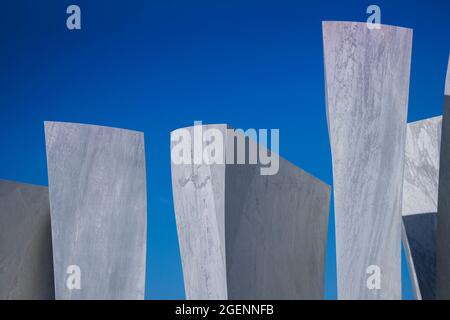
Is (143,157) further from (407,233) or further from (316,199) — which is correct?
(407,233)

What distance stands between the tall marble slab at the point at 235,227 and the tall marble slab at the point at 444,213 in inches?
81.5

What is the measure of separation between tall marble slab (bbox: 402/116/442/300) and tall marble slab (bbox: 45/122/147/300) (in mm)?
4631

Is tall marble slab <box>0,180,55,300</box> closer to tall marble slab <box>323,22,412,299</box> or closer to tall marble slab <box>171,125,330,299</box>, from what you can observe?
tall marble slab <box>171,125,330,299</box>

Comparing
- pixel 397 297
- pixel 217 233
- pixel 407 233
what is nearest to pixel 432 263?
pixel 407 233

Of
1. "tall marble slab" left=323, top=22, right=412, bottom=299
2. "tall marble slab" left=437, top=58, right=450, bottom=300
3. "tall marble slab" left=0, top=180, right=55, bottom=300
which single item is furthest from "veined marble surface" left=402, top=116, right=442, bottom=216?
"tall marble slab" left=0, top=180, right=55, bottom=300

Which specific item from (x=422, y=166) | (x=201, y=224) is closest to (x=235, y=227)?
(x=201, y=224)

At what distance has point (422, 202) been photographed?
11.1m

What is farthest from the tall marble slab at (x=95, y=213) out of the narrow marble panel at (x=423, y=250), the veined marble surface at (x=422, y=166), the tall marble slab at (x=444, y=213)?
the veined marble surface at (x=422, y=166)

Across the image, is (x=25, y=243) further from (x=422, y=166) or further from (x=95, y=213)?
(x=422, y=166)

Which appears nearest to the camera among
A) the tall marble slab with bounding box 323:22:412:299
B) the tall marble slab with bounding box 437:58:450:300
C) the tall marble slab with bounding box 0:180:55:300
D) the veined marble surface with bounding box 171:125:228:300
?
the tall marble slab with bounding box 323:22:412:299

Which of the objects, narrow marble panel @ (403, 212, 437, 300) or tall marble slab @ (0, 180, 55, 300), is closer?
narrow marble panel @ (403, 212, 437, 300)

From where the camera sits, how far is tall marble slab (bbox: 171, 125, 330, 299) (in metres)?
7.56

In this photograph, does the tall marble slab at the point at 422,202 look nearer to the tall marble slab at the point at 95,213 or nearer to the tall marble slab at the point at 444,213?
the tall marble slab at the point at 444,213

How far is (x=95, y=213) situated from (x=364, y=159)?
14.0 feet
